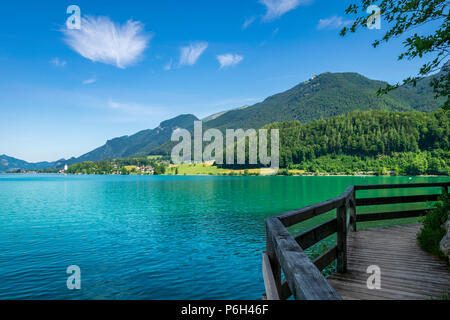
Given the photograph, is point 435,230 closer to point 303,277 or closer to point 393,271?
point 393,271

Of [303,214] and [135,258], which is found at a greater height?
[303,214]

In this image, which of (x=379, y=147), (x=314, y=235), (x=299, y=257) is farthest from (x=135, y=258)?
(x=379, y=147)

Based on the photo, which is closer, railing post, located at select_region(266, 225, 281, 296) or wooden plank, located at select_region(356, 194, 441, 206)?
railing post, located at select_region(266, 225, 281, 296)

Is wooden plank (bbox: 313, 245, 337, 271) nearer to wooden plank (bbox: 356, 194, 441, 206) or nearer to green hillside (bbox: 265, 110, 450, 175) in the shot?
wooden plank (bbox: 356, 194, 441, 206)

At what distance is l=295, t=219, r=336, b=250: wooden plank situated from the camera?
4.05 meters

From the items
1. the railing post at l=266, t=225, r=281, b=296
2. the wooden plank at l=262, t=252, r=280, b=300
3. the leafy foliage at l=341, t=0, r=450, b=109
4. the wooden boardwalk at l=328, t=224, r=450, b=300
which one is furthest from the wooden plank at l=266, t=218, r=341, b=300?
the leafy foliage at l=341, t=0, r=450, b=109

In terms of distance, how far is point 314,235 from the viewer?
4602 millimetres

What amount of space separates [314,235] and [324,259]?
1062 mm

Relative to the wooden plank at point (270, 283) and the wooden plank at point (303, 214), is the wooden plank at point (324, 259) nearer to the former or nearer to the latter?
A: the wooden plank at point (303, 214)

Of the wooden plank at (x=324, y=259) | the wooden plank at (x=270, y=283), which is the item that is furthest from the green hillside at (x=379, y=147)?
the wooden plank at (x=270, y=283)

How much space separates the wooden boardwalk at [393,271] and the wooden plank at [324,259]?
385 mm

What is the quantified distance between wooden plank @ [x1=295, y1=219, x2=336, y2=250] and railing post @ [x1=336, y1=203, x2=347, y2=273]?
0.55 feet
